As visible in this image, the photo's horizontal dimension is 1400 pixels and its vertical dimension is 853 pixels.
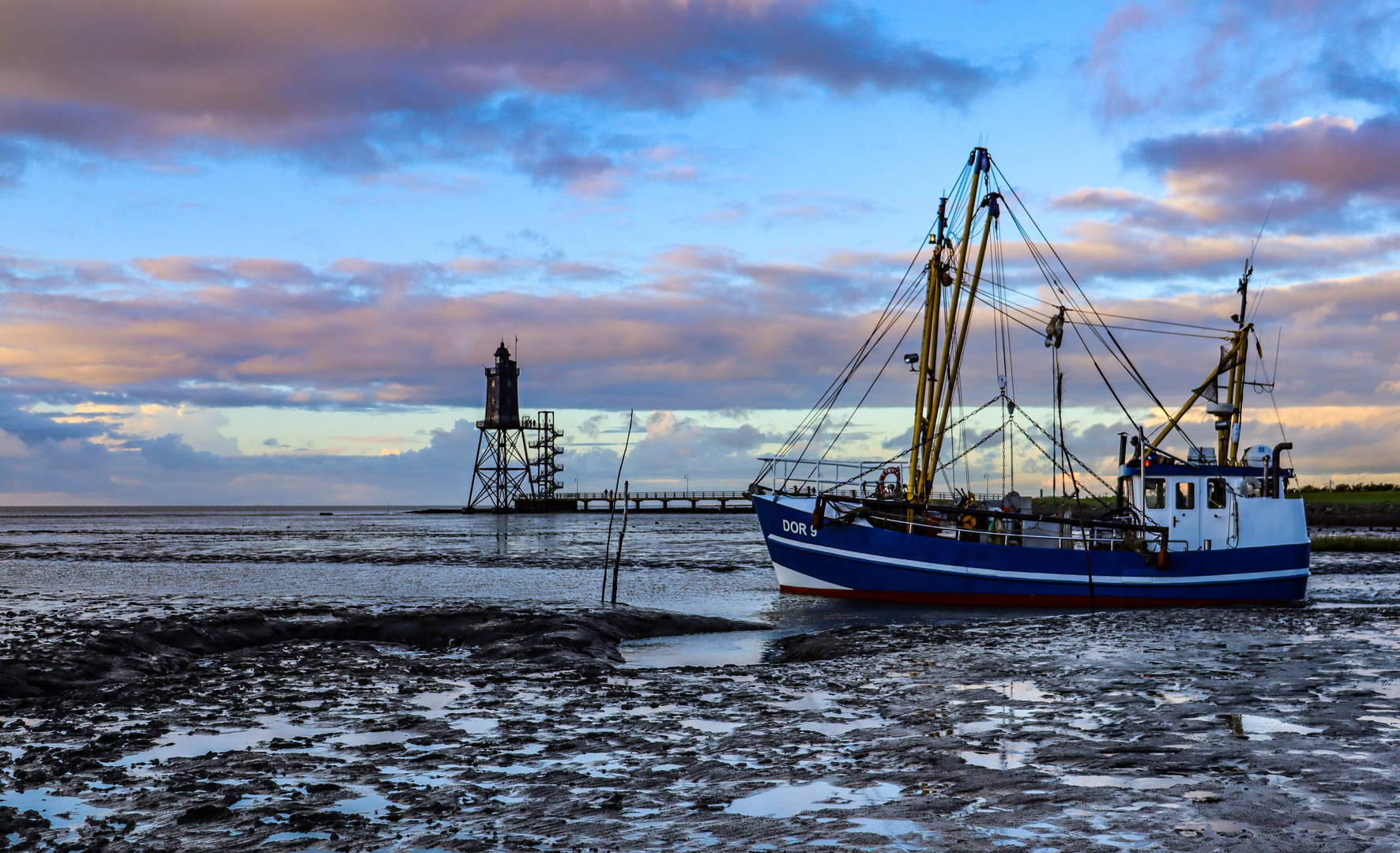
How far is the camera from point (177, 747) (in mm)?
10328

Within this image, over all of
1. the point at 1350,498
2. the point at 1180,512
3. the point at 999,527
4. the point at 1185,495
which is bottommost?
the point at 1350,498

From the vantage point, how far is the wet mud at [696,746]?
24.4 feet

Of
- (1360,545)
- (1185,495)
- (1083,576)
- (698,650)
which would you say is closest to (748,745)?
(698,650)

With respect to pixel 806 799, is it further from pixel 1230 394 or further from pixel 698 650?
pixel 1230 394

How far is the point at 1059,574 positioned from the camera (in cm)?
2692

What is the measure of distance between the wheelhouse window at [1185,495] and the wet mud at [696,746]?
909 cm

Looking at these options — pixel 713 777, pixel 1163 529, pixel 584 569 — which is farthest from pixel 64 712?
pixel 584 569

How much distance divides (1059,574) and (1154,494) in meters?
3.76

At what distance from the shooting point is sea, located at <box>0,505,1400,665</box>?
984 inches

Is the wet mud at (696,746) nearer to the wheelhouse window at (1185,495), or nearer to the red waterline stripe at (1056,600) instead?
the red waterline stripe at (1056,600)

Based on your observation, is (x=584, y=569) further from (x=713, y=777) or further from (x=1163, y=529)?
(x=713, y=777)

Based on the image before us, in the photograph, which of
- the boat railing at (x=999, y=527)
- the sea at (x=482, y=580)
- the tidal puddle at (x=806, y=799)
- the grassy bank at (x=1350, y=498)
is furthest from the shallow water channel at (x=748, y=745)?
the grassy bank at (x=1350, y=498)

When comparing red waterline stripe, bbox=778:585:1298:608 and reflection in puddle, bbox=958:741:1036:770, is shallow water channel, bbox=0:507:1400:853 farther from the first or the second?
red waterline stripe, bbox=778:585:1298:608

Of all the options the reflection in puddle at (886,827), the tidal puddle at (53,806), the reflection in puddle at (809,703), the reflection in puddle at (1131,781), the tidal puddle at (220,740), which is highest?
the reflection in puddle at (886,827)
